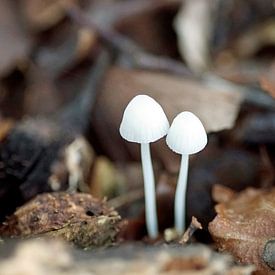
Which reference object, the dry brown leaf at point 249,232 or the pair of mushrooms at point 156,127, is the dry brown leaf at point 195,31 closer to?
the dry brown leaf at point 249,232

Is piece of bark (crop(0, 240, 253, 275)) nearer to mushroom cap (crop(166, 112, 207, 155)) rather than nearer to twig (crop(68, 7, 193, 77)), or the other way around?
mushroom cap (crop(166, 112, 207, 155))

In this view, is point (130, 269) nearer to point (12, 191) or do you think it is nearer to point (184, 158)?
point (184, 158)

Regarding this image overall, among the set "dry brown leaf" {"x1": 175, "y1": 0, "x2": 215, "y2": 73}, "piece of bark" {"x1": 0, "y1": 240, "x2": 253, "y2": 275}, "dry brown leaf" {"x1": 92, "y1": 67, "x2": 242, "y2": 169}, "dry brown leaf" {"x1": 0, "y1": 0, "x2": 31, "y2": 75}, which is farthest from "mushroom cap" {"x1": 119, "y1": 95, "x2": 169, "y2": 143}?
"dry brown leaf" {"x1": 0, "y1": 0, "x2": 31, "y2": 75}

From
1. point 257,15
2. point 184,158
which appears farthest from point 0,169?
point 257,15

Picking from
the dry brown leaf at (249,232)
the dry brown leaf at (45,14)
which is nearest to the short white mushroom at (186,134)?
the dry brown leaf at (249,232)

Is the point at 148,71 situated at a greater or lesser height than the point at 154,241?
greater

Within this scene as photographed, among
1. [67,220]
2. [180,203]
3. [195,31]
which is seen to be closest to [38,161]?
[67,220]
